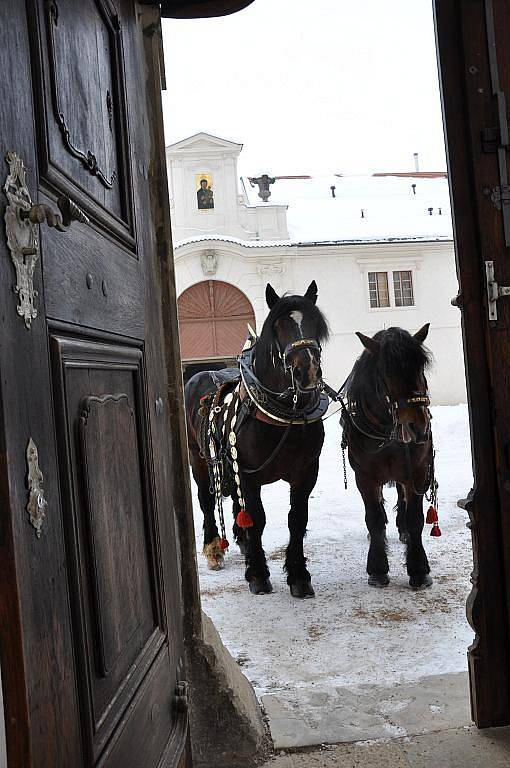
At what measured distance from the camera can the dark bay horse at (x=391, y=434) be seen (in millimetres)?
3904

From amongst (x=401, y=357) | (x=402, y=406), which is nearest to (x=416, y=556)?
(x=402, y=406)

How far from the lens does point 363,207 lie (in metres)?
21.4

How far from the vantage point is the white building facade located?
1855 cm

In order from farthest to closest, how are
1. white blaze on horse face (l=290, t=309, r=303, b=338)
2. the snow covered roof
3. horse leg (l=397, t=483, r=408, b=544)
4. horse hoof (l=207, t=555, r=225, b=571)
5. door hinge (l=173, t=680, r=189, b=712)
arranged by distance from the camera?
the snow covered roof
horse leg (l=397, t=483, r=408, b=544)
horse hoof (l=207, t=555, r=225, b=571)
white blaze on horse face (l=290, t=309, r=303, b=338)
door hinge (l=173, t=680, r=189, b=712)

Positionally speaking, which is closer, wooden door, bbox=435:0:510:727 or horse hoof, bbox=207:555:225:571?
wooden door, bbox=435:0:510:727

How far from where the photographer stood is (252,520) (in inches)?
169

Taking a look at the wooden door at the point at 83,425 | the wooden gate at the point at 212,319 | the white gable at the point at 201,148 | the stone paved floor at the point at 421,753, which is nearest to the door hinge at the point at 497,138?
the wooden door at the point at 83,425

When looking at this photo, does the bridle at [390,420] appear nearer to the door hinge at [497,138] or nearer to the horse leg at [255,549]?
the horse leg at [255,549]

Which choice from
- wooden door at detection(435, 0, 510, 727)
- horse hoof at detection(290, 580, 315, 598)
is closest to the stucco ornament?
horse hoof at detection(290, 580, 315, 598)

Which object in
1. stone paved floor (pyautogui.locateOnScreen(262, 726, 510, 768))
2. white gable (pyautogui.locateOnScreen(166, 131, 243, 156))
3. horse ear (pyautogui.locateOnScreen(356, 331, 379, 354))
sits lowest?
stone paved floor (pyautogui.locateOnScreen(262, 726, 510, 768))

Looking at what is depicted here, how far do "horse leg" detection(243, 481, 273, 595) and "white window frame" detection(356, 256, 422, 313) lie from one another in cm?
1572

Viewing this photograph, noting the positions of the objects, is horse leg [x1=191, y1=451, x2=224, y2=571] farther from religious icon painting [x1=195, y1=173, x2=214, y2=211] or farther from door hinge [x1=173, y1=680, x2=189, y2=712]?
religious icon painting [x1=195, y1=173, x2=214, y2=211]

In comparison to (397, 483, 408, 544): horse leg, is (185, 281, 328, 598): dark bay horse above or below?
above

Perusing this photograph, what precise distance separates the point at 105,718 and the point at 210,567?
3893 millimetres
